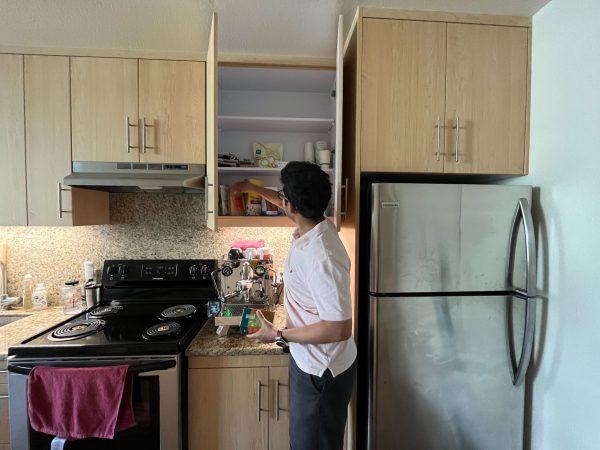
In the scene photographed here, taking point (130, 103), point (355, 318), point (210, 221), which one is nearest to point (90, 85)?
point (130, 103)

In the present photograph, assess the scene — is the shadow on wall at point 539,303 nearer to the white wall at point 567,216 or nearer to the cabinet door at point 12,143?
the white wall at point 567,216

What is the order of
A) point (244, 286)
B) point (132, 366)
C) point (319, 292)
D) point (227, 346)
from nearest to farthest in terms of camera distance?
Answer: point (319, 292) → point (132, 366) → point (227, 346) → point (244, 286)

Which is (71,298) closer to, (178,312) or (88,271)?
(88,271)

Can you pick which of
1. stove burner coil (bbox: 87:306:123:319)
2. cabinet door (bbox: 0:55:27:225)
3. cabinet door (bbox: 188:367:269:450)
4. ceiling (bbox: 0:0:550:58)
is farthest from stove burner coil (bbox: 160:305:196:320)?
ceiling (bbox: 0:0:550:58)

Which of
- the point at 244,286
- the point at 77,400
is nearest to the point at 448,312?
the point at 244,286

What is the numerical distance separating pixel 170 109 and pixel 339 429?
5.55 ft

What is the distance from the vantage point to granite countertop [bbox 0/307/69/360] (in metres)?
1.40

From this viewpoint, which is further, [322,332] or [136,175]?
[136,175]

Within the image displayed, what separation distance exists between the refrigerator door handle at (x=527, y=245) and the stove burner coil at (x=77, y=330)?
1.87m

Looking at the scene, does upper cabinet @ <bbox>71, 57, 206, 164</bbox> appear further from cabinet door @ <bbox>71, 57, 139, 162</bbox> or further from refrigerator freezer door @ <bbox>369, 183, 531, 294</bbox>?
refrigerator freezer door @ <bbox>369, 183, 531, 294</bbox>

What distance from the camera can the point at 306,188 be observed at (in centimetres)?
112

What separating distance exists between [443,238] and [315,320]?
0.64m

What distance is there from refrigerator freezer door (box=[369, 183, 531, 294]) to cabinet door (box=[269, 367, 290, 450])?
1.84 feet

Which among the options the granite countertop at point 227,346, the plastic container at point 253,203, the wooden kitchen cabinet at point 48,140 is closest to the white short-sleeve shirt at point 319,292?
the granite countertop at point 227,346
